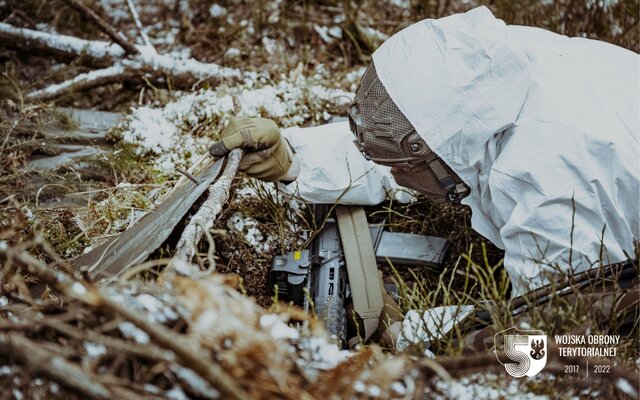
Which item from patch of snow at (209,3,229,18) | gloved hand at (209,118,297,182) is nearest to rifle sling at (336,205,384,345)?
gloved hand at (209,118,297,182)

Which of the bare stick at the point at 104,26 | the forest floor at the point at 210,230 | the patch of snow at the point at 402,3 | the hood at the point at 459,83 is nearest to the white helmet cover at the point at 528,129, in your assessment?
the hood at the point at 459,83

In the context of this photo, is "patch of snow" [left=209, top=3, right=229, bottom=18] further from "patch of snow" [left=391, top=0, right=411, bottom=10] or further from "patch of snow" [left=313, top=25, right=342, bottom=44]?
"patch of snow" [left=391, top=0, right=411, bottom=10]

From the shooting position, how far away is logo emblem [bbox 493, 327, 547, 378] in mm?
2037

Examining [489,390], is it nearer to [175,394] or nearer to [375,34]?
[175,394]

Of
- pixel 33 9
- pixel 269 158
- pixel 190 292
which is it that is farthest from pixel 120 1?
pixel 190 292

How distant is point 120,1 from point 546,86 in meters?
4.32

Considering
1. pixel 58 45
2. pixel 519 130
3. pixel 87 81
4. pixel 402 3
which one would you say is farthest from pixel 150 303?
pixel 402 3

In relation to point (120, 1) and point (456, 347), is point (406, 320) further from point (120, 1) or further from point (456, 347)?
point (120, 1)

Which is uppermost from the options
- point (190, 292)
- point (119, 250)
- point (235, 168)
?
point (190, 292)

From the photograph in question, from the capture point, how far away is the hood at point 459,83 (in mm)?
2605

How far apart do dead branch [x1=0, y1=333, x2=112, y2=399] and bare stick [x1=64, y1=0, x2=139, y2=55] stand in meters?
3.65

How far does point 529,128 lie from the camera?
8.68 feet

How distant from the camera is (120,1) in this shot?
18.9ft

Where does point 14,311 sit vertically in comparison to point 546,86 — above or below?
below
